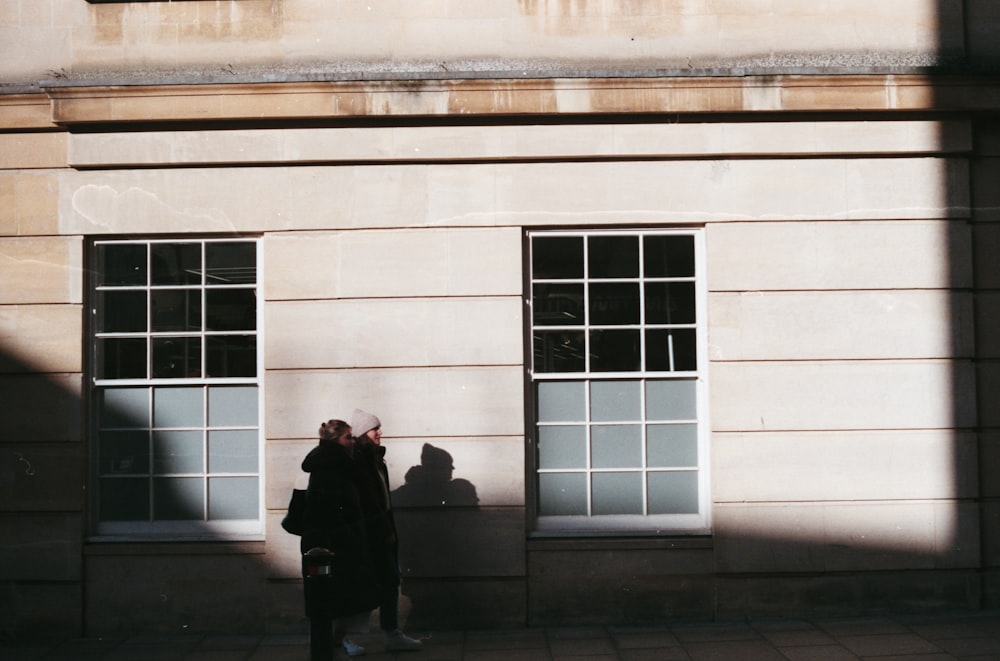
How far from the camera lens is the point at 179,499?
8.17 meters

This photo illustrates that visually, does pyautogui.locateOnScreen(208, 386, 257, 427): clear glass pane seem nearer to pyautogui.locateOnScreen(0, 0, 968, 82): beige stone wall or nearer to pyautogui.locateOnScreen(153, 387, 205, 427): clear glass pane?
pyautogui.locateOnScreen(153, 387, 205, 427): clear glass pane

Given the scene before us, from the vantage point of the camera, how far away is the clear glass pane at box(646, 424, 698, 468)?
8.16m

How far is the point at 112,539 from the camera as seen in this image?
315 inches

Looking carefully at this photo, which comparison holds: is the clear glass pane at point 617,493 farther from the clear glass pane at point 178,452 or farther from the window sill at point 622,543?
the clear glass pane at point 178,452

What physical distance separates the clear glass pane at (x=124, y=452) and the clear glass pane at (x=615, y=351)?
12.4ft

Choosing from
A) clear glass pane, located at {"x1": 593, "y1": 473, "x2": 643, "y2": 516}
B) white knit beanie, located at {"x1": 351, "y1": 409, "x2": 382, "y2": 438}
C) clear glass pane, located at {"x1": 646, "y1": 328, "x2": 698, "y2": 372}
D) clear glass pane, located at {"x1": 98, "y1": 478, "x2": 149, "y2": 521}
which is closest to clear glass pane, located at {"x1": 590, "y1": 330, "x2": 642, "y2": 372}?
clear glass pane, located at {"x1": 646, "y1": 328, "x2": 698, "y2": 372}

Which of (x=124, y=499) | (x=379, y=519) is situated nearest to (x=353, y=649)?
(x=379, y=519)

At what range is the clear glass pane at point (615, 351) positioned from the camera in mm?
8180

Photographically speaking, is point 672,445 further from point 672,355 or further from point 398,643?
point 398,643

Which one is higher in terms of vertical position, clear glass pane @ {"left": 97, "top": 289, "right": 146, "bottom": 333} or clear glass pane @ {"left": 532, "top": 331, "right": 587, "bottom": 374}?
clear glass pane @ {"left": 97, "top": 289, "right": 146, "bottom": 333}

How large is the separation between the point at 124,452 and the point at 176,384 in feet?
2.36

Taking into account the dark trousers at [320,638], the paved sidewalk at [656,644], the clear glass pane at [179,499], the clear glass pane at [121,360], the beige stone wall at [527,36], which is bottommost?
the paved sidewalk at [656,644]

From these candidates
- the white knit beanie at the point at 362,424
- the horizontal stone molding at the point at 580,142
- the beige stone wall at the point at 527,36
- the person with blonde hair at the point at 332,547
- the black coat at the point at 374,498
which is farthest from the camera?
the beige stone wall at the point at 527,36

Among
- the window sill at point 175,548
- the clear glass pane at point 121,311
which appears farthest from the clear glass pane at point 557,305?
the clear glass pane at point 121,311
